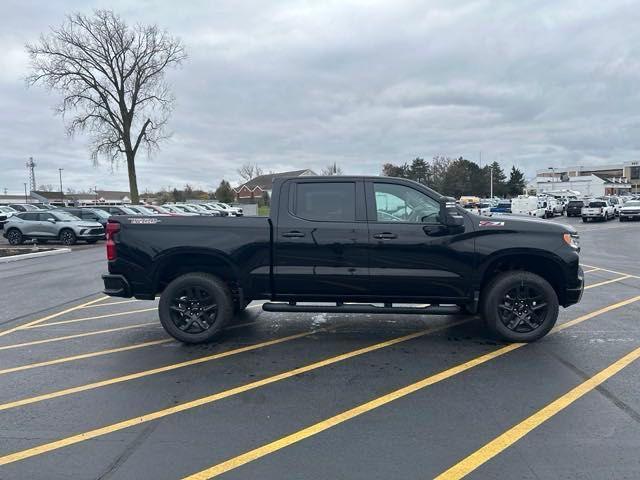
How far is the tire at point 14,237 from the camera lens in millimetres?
23734

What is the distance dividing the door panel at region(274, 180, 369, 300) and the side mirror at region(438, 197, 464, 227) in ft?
2.91

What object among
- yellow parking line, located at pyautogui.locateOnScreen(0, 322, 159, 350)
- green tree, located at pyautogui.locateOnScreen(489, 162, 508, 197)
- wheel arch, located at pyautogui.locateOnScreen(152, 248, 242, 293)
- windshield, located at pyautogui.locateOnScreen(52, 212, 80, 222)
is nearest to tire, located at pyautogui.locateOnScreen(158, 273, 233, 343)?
wheel arch, located at pyautogui.locateOnScreen(152, 248, 242, 293)

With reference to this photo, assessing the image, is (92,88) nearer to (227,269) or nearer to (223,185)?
(227,269)

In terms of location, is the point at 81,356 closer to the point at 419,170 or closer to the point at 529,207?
the point at 529,207

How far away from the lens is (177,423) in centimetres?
398

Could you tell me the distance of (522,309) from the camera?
6.00m

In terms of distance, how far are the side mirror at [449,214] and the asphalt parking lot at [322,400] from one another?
1457 mm

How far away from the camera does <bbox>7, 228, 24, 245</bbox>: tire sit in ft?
77.9

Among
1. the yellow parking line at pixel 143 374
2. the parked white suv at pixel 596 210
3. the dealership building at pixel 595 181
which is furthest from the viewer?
the dealership building at pixel 595 181

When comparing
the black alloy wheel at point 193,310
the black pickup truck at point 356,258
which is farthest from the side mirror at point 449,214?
the black alloy wheel at point 193,310

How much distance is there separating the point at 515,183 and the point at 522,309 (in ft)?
383

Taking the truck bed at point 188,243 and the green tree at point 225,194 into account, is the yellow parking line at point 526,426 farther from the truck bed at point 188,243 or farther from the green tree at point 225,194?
the green tree at point 225,194

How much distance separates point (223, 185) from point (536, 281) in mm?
88778

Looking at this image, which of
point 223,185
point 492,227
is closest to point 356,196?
point 492,227
